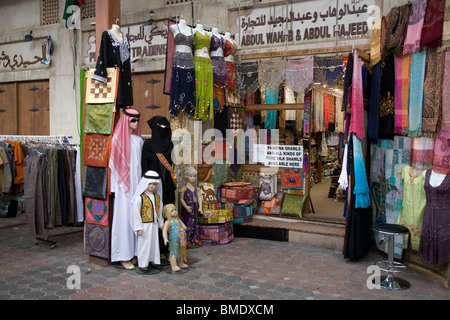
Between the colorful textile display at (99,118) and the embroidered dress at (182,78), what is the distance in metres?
1.04

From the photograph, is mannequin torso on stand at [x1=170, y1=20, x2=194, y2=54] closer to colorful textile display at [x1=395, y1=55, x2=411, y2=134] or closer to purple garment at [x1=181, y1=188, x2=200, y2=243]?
purple garment at [x1=181, y1=188, x2=200, y2=243]

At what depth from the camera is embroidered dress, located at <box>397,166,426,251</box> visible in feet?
15.5

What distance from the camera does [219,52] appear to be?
6258 mm

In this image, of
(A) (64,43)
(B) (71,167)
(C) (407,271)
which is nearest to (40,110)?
(A) (64,43)

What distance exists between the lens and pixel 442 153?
450 cm

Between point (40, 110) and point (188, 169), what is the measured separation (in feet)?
18.5

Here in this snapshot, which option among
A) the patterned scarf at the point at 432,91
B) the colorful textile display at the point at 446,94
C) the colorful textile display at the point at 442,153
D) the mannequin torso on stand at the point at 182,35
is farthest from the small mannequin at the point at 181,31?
the colorful textile display at the point at 442,153

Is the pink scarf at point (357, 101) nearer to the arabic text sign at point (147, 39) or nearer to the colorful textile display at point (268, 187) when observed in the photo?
the colorful textile display at point (268, 187)

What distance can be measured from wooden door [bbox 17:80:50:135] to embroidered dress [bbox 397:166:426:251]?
8.08m

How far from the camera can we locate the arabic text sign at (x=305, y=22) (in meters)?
6.27

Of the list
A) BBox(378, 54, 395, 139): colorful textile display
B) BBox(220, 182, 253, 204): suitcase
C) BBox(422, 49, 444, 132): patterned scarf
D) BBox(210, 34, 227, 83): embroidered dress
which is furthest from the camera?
BBox(220, 182, 253, 204): suitcase

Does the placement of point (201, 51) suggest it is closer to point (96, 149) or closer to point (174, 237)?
point (96, 149)

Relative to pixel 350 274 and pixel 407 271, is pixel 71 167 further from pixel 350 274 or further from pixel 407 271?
pixel 407 271

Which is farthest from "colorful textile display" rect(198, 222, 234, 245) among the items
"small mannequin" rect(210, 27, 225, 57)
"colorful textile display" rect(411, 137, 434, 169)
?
"colorful textile display" rect(411, 137, 434, 169)
